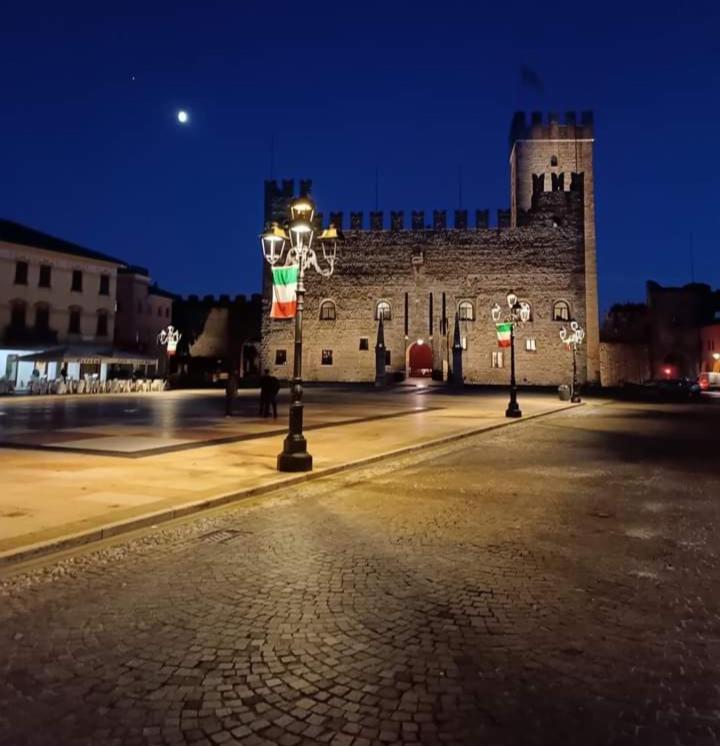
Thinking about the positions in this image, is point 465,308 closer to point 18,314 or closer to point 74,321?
point 74,321

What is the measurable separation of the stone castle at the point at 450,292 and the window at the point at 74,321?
1537 cm

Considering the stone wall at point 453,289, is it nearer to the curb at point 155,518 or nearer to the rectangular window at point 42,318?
the rectangular window at point 42,318

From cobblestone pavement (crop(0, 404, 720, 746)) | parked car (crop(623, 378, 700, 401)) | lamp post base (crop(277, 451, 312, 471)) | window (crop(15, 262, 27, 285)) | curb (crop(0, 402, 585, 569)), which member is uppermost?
window (crop(15, 262, 27, 285))

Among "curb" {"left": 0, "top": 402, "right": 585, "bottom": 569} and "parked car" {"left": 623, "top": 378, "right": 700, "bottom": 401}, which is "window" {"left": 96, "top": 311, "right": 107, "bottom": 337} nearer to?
"parked car" {"left": 623, "top": 378, "right": 700, "bottom": 401}

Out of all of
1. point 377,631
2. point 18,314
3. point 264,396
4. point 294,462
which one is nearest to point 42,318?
point 18,314

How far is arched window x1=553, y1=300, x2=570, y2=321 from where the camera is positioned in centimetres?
5122

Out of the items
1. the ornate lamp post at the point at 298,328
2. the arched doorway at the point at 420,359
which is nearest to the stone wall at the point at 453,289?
the arched doorway at the point at 420,359

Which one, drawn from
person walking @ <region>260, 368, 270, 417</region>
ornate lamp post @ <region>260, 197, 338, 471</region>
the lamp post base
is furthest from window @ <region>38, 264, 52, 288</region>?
the lamp post base

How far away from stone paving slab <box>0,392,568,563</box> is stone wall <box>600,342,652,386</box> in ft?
157

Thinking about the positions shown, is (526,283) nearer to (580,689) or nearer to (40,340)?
(40,340)

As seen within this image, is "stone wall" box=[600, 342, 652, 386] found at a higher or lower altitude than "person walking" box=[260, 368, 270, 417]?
higher

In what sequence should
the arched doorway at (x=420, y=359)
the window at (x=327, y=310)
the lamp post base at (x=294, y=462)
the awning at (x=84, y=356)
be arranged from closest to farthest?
the lamp post base at (x=294, y=462), the awning at (x=84, y=356), the window at (x=327, y=310), the arched doorway at (x=420, y=359)

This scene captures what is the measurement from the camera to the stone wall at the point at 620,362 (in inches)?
2319

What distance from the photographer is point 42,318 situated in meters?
39.8
